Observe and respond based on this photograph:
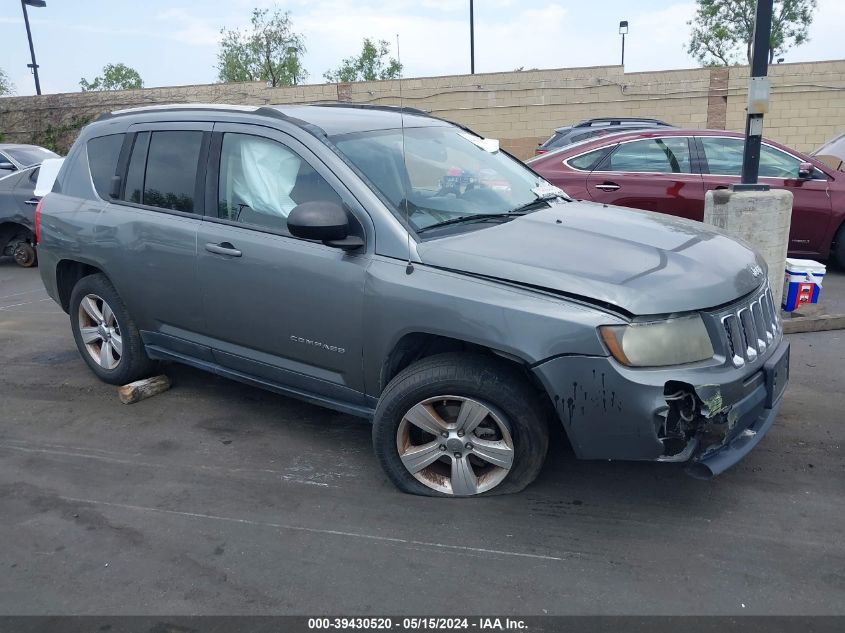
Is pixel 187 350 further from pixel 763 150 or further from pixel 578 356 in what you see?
pixel 763 150

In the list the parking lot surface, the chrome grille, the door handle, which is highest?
the door handle

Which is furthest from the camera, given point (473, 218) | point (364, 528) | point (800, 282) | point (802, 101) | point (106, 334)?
point (802, 101)

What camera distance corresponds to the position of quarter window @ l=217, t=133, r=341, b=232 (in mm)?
3766

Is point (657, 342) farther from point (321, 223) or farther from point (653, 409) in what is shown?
point (321, 223)

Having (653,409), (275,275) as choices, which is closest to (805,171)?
(653,409)

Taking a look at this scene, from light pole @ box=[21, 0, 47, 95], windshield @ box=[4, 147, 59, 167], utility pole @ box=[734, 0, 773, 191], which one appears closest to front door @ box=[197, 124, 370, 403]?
utility pole @ box=[734, 0, 773, 191]

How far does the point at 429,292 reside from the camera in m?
3.25

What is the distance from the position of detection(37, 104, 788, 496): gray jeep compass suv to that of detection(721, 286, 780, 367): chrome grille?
0.04 feet

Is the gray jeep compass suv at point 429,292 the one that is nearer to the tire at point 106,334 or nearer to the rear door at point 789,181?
the tire at point 106,334

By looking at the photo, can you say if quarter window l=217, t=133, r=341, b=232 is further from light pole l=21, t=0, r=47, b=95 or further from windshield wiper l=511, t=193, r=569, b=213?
light pole l=21, t=0, r=47, b=95

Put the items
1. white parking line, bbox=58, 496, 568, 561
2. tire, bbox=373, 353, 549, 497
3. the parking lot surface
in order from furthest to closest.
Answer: tire, bbox=373, 353, 549, 497
white parking line, bbox=58, 496, 568, 561
the parking lot surface

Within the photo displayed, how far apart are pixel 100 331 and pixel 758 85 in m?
5.29

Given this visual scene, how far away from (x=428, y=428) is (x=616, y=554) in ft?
3.19
